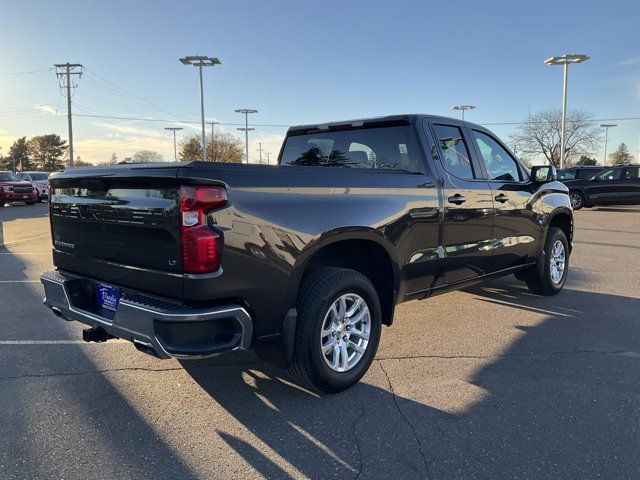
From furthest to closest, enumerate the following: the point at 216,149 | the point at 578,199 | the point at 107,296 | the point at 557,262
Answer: the point at 216,149
the point at 578,199
the point at 557,262
the point at 107,296

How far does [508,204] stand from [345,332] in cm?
254

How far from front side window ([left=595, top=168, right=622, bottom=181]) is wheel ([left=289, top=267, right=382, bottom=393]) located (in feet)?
63.3

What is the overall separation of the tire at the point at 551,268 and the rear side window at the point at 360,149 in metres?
2.58

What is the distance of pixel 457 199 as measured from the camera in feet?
14.0

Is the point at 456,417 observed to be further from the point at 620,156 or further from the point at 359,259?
the point at 620,156

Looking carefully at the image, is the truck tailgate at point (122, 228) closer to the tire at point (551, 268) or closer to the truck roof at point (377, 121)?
the truck roof at point (377, 121)

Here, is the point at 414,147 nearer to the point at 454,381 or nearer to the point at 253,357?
the point at 454,381

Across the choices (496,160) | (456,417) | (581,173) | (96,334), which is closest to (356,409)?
(456,417)

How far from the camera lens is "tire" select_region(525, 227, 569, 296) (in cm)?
579

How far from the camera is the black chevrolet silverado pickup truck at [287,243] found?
2.65m

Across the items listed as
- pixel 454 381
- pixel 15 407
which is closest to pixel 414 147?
pixel 454 381

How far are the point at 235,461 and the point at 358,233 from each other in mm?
1611

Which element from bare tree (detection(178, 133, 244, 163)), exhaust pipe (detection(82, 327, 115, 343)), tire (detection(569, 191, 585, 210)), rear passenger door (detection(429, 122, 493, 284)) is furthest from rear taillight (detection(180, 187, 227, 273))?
bare tree (detection(178, 133, 244, 163))

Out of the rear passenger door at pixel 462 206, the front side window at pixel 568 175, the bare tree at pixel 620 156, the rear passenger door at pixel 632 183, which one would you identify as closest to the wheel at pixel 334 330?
the rear passenger door at pixel 462 206
